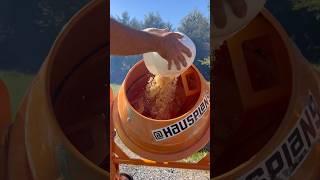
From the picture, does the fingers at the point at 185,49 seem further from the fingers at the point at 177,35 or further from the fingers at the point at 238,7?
the fingers at the point at 238,7

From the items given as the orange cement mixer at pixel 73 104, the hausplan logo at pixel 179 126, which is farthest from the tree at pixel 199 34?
the orange cement mixer at pixel 73 104

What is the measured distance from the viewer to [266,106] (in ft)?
5.74

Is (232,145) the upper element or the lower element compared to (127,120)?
upper

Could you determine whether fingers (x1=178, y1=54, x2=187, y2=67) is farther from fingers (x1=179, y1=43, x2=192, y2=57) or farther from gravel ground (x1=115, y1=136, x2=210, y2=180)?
gravel ground (x1=115, y1=136, x2=210, y2=180)

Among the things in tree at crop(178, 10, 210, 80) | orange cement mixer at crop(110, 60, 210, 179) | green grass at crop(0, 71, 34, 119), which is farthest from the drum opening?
green grass at crop(0, 71, 34, 119)

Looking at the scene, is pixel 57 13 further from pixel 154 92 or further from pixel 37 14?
pixel 154 92

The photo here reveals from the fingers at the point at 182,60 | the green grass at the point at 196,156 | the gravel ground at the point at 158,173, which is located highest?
the fingers at the point at 182,60

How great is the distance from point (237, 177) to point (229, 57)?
A: 0.40 meters

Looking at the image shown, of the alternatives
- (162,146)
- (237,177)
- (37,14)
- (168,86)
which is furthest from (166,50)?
(237,177)

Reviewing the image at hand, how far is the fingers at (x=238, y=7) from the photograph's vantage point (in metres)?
1.74

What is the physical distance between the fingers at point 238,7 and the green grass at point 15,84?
0.78 m

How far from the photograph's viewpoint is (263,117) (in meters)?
1.75

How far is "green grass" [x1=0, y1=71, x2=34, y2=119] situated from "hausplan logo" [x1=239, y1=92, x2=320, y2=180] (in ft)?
2.85

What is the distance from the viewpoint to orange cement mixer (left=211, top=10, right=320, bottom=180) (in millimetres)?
1738
